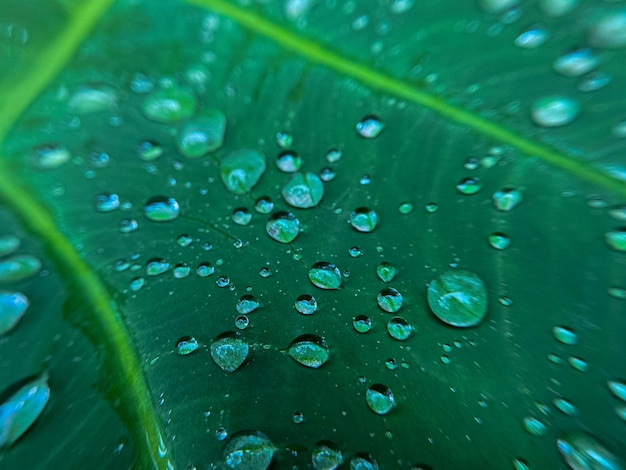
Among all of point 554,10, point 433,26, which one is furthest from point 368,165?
point 554,10

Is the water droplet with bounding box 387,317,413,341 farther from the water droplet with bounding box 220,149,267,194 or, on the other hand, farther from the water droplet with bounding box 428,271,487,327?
the water droplet with bounding box 220,149,267,194

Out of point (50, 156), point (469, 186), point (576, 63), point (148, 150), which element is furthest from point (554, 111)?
point (50, 156)

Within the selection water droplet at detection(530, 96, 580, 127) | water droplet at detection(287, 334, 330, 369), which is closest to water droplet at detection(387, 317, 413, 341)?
water droplet at detection(287, 334, 330, 369)

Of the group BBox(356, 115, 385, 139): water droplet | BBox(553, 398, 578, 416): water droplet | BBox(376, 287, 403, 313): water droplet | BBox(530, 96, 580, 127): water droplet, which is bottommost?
BBox(553, 398, 578, 416): water droplet

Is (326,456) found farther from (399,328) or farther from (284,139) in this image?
(284,139)

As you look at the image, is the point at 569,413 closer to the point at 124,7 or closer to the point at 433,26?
the point at 433,26

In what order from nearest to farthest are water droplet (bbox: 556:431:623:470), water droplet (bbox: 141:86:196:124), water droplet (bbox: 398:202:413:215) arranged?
1. water droplet (bbox: 556:431:623:470)
2. water droplet (bbox: 398:202:413:215)
3. water droplet (bbox: 141:86:196:124)
